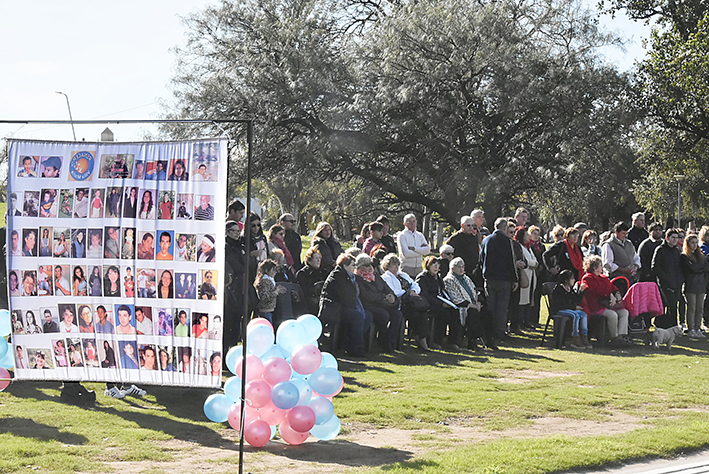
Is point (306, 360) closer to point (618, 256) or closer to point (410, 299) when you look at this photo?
point (410, 299)

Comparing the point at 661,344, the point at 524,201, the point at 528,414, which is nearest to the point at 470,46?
the point at 524,201

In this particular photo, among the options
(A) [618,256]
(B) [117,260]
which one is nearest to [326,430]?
(B) [117,260]

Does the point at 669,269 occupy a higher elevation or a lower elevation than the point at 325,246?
lower

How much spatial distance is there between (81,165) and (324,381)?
2751mm

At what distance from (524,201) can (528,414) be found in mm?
20054

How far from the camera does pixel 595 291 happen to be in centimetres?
1384

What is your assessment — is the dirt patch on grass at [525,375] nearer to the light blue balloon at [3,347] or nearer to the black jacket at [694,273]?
the black jacket at [694,273]

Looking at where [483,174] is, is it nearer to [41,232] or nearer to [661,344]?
[661,344]

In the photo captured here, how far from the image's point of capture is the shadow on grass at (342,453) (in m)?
6.47

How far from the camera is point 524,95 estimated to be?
2303 centimetres

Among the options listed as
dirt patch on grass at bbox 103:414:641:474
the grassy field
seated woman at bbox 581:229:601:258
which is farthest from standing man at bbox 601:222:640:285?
dirt patch on grass at bbox 103:414:641:474

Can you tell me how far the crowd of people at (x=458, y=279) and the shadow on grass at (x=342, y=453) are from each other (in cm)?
335

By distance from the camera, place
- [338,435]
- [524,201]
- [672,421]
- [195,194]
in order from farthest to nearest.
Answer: [524,201] → [672,421] → [338,435] → [195,194]

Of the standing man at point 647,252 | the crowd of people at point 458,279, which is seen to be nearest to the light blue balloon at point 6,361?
the crowd of people at point 458,279
